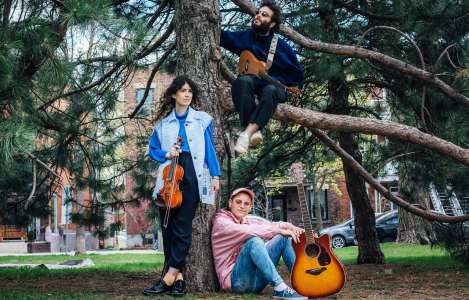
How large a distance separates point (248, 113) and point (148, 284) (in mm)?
2692

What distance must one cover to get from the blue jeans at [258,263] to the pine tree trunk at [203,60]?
0.29m

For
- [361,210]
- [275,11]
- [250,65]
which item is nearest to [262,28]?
[275,11]

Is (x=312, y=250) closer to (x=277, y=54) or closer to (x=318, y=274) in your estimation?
(x=318, y=274)

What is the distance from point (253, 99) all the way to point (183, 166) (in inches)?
32.9

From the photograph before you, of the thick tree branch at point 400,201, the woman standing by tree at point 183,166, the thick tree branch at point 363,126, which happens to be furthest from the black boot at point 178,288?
the thick tree branch at point 400,201

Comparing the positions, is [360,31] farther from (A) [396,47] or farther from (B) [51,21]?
(B) [51,21]

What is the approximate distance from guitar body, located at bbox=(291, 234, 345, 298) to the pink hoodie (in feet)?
1.13

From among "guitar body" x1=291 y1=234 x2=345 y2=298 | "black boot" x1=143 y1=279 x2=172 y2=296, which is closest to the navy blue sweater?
"guitar body" x1=291 y1=234 x2=345 y2=298

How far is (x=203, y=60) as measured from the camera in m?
6.08

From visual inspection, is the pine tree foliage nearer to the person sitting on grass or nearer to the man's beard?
the man's beard

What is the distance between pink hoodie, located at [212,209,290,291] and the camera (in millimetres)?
5555

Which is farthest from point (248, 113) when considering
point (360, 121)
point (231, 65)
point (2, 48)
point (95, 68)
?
point (231, 65)

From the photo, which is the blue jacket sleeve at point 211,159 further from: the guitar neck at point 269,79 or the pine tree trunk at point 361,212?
the pine tree trunk at point 361,212

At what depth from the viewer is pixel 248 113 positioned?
560cm
